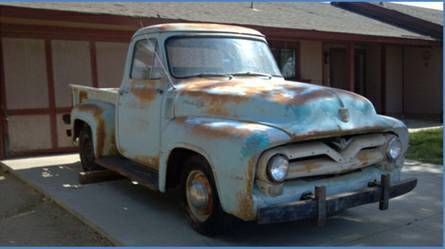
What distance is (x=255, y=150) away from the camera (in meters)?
4.18

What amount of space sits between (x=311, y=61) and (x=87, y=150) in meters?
9.47

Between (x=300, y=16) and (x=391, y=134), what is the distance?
37.3 feet

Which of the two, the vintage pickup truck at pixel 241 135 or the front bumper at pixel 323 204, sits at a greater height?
the vintage pickup truck at pixel 241 135

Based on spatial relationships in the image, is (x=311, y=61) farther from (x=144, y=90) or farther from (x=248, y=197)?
(x=248, y=197)

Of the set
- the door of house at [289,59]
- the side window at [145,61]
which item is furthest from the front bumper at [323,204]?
the door of house at [289,59]

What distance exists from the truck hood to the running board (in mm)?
824

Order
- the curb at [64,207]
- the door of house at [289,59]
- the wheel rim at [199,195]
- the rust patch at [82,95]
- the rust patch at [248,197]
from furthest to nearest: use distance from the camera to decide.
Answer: the door of house at [289,59] → the rust patch at [82,95] → the curb at [64,207] → the wheel rim at [199,195] → the rust patch at [248,197]

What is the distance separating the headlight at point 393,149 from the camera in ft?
16.8

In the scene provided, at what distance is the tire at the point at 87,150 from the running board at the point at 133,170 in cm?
66

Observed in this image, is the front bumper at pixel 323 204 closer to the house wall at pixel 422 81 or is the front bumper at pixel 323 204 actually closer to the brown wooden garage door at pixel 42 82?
the brown wooden garage door at pixel 42 82

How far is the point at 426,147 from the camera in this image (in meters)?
10.6

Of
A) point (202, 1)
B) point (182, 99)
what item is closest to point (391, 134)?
point (182, 99)

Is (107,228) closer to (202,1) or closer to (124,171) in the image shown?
(124,171)

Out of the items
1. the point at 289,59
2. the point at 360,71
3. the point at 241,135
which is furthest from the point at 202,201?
the point at 360,71
